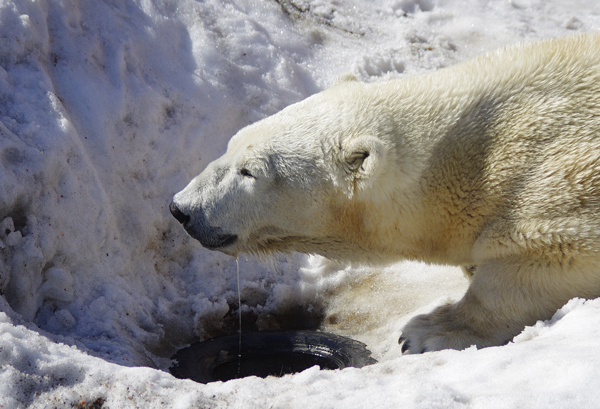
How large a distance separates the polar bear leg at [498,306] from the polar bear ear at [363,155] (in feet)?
2.70

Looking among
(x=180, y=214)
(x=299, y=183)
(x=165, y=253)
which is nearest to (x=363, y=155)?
(x=299, y=183)

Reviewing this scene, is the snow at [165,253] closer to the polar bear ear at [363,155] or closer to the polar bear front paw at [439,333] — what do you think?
the polar bear front paw at [439,333]

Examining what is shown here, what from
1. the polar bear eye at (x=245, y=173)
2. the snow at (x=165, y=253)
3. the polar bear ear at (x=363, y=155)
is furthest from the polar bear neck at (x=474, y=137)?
the snow at (x=165, y=253)

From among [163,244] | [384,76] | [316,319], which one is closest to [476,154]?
[316,319]

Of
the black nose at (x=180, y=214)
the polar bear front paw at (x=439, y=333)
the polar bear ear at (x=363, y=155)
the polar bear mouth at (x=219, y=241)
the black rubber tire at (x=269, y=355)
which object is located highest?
the polar bear ear at (x=363, y=155)

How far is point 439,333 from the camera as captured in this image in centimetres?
298

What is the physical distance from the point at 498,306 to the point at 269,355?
4.69 ft

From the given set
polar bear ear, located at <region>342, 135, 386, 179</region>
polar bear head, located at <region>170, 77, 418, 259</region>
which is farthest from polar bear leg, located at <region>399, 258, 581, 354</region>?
polar bear ear, located at <region>342, 135, 386, 179</region>

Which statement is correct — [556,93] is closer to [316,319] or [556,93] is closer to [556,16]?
[316,319]

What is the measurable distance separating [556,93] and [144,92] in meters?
2.64

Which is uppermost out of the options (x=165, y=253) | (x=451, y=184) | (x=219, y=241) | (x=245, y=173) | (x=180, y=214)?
(x=451, y=184)

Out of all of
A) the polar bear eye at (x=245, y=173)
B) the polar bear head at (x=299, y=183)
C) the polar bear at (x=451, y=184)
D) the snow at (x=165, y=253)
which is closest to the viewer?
the snow at (x=165, y=253)

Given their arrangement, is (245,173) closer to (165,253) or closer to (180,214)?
(180,214)

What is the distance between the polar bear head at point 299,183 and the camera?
2855 mm
